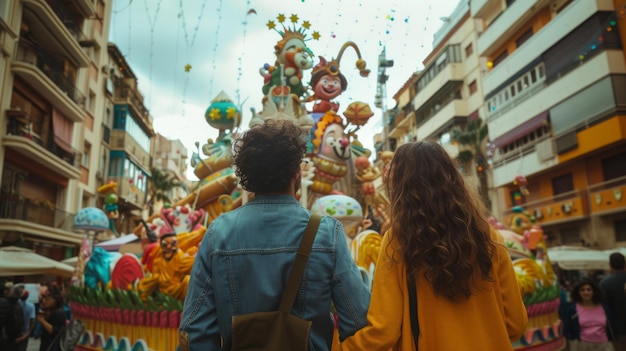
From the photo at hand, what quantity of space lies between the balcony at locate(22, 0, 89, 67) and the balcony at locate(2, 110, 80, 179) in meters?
3.89

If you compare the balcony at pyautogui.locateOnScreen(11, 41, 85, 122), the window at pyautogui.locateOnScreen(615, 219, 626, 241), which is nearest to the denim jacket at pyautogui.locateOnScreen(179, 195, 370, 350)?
the balcony at pyautogui.locateOnScreen(11, 41, 85, 122)

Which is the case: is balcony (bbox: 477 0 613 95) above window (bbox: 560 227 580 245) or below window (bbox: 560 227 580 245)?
above

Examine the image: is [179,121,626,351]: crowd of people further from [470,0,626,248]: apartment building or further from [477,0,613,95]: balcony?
[477,0,613,95]: balcony

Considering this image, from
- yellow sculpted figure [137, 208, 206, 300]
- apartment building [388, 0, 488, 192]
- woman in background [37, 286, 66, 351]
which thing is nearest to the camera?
yellow sculpted figure [137, 208, 206, 300]

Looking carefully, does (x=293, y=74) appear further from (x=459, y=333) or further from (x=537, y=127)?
(x=537, y=127)

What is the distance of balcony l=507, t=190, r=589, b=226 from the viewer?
20.0 m

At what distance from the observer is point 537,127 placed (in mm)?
22125

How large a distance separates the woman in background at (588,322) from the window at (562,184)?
1810cm

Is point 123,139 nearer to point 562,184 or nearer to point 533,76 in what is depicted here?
point 533,76

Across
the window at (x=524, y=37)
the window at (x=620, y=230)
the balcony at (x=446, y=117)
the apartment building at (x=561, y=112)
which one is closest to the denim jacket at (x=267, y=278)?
the apartment building at (x=561, y=112)

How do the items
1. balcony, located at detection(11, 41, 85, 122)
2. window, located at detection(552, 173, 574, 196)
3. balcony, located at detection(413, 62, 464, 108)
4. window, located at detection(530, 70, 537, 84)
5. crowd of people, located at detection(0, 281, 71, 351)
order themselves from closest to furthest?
1. crowd of people, located at detection(0, 281, 71, 351)
2. balcony, located at detection(11, 41, 85, 122)
3. window, located at detection(552, 173, 574, 196)
4. window, located at detection(530, 70, 537, 84)
5. balcony, located at detection(413, 62, 464, 108)

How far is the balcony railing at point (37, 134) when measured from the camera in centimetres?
1700

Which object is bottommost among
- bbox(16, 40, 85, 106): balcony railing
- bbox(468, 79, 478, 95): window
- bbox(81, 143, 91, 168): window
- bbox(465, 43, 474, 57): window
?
bbox(81, 143, 91, 168): window

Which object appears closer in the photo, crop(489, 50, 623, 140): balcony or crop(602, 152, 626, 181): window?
crop(489, 50, 623, 140): balcony
